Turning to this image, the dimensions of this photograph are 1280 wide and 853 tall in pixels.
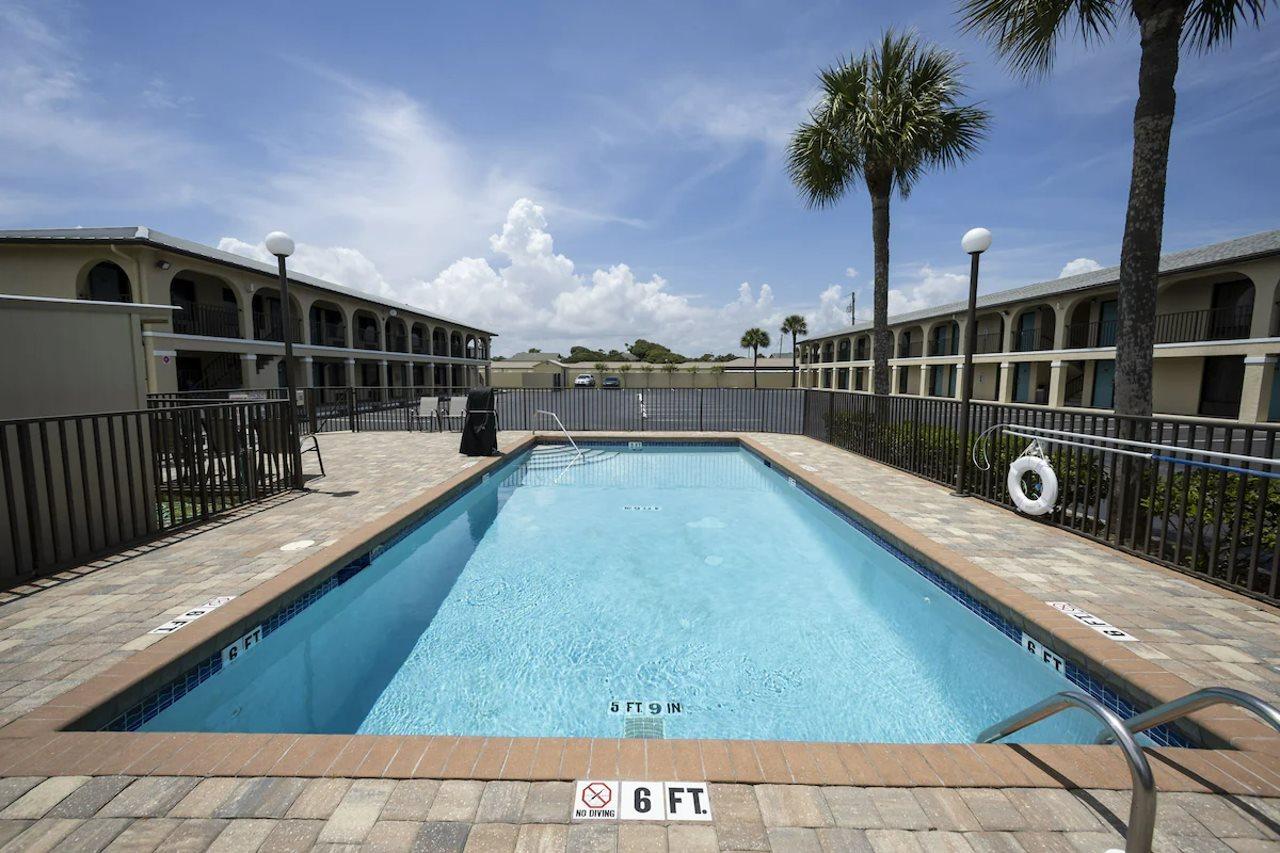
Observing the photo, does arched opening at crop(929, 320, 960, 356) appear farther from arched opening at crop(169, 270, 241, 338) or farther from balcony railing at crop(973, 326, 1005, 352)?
arched opening at crop(169, 270, 241, 338)

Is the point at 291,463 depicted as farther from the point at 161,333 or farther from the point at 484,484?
the point at 161,333

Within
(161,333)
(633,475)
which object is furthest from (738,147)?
(161,333)

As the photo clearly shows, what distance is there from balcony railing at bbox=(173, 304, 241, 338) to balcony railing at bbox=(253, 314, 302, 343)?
1680 mm

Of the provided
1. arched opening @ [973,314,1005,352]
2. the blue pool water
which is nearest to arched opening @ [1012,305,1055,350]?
arched opening @ [973,314,1005,352]

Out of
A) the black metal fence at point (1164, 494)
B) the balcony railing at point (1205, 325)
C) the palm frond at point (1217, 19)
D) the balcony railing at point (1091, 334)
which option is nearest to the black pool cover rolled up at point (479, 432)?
the black metal fence at point (1164, 494)

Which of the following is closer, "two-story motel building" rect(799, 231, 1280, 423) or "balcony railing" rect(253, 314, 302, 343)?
"two-story motel building" rect(799, 231, 1280, 423)

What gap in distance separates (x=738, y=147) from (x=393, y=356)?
2197 centimetres

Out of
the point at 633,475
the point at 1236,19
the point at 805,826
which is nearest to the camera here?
the point at 805,826

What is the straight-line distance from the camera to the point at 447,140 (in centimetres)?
1112

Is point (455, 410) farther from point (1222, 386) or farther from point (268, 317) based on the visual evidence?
point (1222, 386)

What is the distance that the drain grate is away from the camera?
10.3 ft

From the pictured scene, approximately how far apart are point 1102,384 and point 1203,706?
87.9 feet

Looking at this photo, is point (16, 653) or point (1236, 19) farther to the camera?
point (1236, 19)

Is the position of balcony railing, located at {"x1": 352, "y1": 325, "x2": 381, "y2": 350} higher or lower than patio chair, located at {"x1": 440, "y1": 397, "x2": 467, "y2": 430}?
higher
